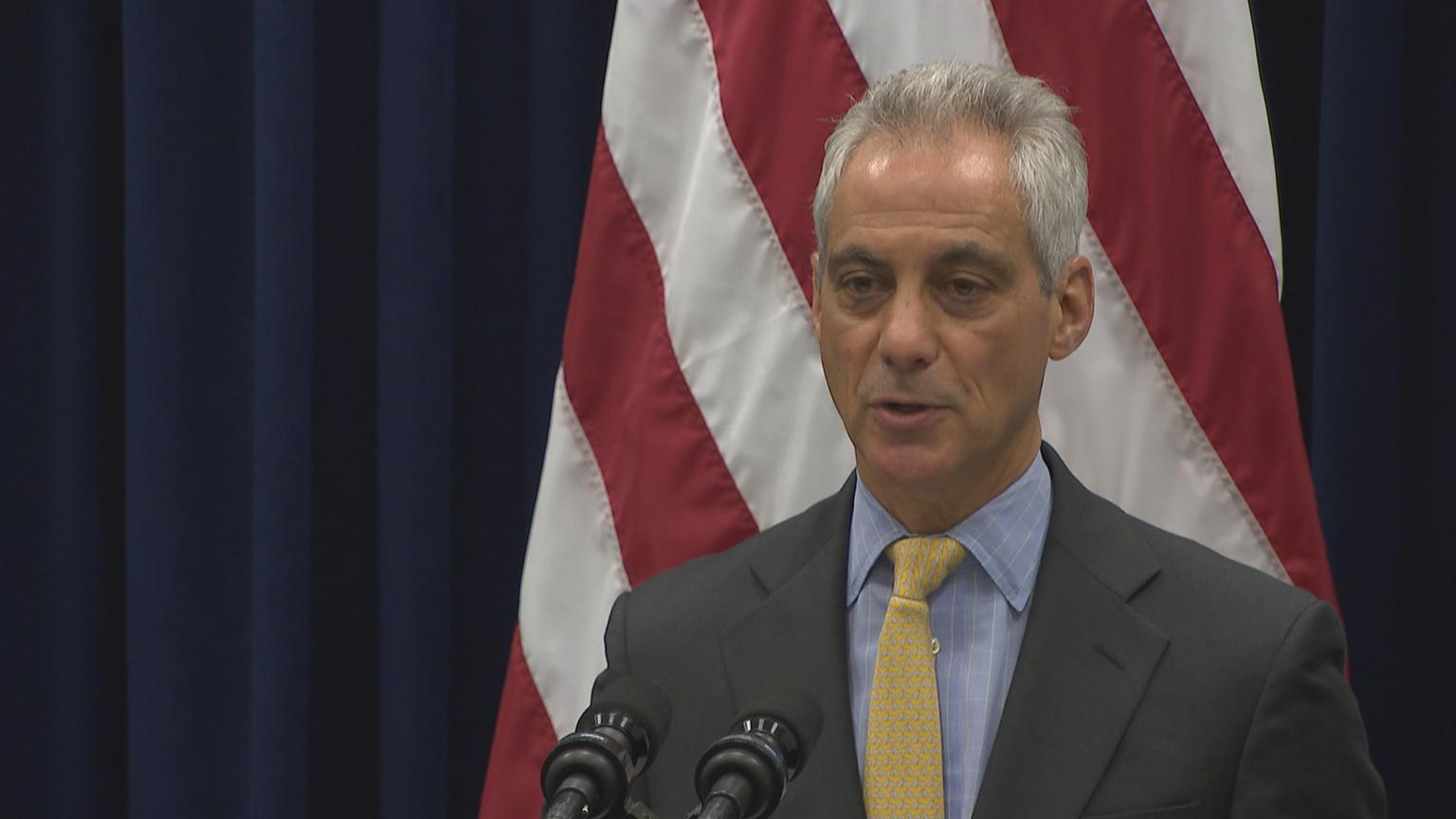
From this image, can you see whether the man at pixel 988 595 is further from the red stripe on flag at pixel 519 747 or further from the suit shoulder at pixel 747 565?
the red stripe on flag at pixel 519 747

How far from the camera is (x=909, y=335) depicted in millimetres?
1407

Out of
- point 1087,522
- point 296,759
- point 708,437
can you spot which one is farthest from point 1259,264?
point 296,759

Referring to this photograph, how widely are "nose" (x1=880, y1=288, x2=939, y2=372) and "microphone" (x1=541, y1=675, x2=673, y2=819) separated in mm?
435

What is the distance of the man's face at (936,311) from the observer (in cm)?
142

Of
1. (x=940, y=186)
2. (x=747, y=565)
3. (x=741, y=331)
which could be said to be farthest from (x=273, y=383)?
(x=940, y=186)

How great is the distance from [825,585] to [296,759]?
118 centimetres

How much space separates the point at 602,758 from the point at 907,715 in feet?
1.48

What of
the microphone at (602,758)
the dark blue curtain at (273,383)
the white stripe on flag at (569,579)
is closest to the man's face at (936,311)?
the microphone at (602,758)

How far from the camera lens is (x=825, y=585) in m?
1.53

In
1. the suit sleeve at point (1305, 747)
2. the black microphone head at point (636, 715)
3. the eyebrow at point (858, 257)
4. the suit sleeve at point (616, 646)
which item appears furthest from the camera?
the suit sleeve at point (616, 646)

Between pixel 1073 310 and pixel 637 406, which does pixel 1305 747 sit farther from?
pixel 637 406

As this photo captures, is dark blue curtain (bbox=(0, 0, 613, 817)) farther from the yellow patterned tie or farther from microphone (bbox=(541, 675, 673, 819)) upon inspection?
microphone (bbox=(541, 675, 673, 819))

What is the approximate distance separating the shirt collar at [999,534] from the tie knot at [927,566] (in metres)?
0.01

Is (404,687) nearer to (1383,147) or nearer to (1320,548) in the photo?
(1320,548)
